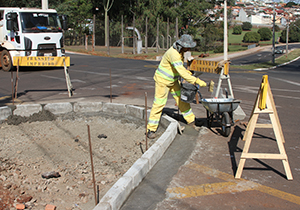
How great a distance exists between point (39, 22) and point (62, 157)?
1199 cm

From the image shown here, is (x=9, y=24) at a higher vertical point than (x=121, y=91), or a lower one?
higher

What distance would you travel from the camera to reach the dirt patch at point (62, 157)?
155 inches

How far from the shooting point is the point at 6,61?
616 inches

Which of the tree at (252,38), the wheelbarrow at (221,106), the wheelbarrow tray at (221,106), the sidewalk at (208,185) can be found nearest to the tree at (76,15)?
the wheelbarrow at (221,106)

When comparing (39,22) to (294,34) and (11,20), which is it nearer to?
(11,20)

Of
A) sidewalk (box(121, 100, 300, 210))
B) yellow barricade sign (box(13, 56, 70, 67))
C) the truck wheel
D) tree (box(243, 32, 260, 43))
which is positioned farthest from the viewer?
tree (box(243, 32, 260, 43))

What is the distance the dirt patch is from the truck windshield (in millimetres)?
9051

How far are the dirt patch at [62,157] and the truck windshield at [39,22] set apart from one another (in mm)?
9051

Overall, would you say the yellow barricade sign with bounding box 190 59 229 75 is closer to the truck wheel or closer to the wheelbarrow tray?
the wheelbarrow tray

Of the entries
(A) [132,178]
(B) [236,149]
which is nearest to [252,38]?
(B) [236,149]

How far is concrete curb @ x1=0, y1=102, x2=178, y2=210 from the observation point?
3521mm

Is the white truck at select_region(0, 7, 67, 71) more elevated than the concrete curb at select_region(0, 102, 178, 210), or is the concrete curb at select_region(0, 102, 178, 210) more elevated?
the white truck at select_region(0, 7, 67, 71)

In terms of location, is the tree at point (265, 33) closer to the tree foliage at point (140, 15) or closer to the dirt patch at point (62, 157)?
the tree foliage at point (140, 15)

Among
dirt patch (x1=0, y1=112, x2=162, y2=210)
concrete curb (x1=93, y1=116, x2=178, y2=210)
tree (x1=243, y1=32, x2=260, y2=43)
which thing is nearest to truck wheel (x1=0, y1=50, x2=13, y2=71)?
dirt patch (x1=0, y1=112, x2=162, y2=210)
